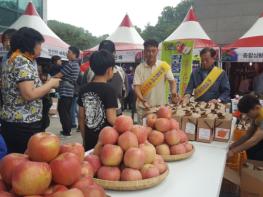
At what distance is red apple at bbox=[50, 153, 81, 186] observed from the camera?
1104 millimetres

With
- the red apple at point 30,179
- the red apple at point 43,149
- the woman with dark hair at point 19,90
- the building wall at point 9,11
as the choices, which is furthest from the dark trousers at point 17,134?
the building wall at point 9,11

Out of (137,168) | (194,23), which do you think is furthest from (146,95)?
(194,23)

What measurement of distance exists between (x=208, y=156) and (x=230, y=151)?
0.70 metres

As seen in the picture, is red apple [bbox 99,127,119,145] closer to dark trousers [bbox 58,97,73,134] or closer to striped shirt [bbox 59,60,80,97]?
striped shirt [bbox 59,60,80,97]

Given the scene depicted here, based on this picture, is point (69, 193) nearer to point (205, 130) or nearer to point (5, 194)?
point (5, 194)

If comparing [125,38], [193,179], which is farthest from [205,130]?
[125,38]

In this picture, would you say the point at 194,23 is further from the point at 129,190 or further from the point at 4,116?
the point at 129,190

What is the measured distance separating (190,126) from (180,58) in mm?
3751

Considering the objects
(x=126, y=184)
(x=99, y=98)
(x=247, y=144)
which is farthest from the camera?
(x=247, y=144)

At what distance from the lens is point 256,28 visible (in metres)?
7.71

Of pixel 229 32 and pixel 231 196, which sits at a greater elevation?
pixel 229 32

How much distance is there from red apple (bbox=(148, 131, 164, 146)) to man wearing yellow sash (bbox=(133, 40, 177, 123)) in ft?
5.42

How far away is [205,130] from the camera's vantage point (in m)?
2.62

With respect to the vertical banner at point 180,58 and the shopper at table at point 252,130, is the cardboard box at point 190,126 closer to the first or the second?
the shopper at table at point 252,130
